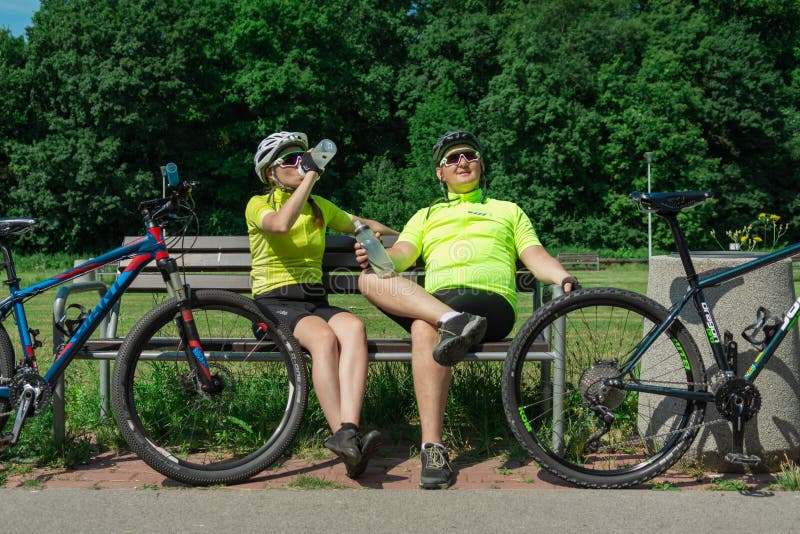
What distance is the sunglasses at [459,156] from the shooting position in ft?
14.6

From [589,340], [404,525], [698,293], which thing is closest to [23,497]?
[404,525]

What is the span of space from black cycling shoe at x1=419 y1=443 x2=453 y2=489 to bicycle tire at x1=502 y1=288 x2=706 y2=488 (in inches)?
13.7

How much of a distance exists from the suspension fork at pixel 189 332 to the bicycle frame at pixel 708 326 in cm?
190

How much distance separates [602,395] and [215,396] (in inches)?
71.1

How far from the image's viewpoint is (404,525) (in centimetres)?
313

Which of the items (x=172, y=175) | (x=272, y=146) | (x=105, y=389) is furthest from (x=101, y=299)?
(x=272, y=146)

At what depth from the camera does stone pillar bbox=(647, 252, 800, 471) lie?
3770 mm

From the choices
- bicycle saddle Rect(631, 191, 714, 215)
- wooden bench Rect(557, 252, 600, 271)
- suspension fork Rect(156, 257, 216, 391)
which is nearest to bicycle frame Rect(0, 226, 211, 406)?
suspension fork Rect(156, 257, 216, 391)

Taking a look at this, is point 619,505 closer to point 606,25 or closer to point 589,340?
point 589,340

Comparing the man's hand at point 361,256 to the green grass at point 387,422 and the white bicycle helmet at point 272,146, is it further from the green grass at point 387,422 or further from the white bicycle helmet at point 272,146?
the green grass at point 387,422

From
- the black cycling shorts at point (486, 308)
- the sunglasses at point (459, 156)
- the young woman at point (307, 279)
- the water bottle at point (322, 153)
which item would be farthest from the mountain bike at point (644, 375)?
the water bottle at point (322, 153)

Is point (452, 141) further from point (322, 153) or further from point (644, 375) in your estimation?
point (644, 375)

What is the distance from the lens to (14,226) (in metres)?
4.00

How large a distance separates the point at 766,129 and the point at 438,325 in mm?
42527
